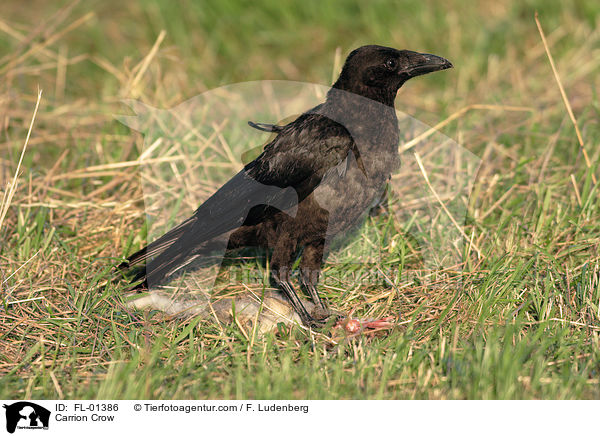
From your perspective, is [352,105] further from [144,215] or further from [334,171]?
[144,215]

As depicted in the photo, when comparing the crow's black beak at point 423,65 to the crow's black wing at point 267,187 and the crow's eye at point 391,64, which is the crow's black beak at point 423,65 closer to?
the crow's eye at point 391,64

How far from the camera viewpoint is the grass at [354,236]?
3002 mm

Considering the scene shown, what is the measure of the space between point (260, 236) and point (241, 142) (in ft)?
5.08

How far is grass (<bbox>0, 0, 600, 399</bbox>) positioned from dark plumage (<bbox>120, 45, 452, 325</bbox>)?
366mm

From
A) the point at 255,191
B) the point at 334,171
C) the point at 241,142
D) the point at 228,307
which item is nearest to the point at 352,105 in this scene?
the point at 334,171
